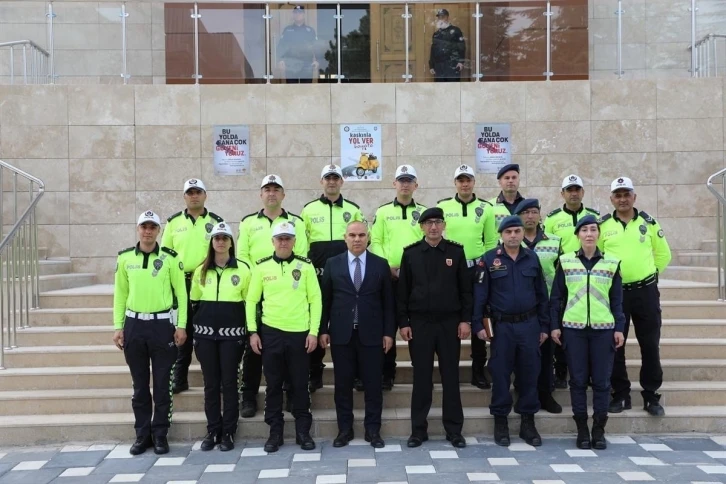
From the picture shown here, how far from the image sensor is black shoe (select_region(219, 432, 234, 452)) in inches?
223

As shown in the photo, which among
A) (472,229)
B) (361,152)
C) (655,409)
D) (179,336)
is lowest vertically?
(655,409)

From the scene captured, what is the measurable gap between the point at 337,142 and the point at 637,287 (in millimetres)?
4848

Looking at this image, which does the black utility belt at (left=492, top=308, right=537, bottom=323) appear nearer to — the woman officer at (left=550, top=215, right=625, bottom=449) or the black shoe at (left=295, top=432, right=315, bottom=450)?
the woman officer at (left=550, top=215, right=625, bottom=449)

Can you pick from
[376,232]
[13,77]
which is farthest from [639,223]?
[13,77]

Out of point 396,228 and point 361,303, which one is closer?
point 361,303

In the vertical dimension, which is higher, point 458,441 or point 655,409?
point 655,409

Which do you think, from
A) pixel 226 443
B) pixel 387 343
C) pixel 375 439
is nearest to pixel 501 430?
pixel 375 439

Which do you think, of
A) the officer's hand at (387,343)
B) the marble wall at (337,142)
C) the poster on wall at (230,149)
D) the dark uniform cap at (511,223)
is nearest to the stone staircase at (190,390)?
the officer's hand at (387,343)

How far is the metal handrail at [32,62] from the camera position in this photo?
9.81 metres

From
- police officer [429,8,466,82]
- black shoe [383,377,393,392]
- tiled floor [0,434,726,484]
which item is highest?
police officer [429,8,466,82]

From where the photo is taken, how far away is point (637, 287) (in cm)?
604

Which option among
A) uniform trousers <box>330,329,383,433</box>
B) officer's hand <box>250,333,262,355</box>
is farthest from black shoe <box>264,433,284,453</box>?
officer's hand <box>250,333,262,355</box>

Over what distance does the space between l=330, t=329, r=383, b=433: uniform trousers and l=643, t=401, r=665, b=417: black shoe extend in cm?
235

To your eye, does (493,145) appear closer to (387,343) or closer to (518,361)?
(518,361)
